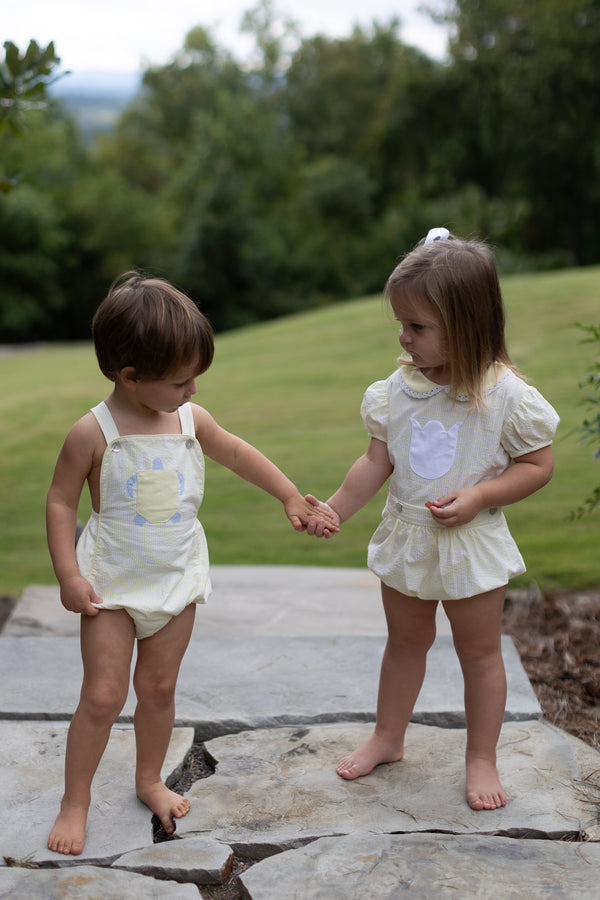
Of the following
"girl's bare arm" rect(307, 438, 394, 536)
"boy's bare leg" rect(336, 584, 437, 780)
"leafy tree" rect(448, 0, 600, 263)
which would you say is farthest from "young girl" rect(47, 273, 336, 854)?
"leafy tree" rect(448, 0, 600, 263)

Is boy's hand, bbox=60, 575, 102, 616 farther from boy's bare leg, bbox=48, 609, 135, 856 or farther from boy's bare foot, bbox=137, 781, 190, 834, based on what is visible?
boy's bare foot, bbox=137, 781, 190, 834

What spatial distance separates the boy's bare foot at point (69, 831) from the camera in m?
2.09

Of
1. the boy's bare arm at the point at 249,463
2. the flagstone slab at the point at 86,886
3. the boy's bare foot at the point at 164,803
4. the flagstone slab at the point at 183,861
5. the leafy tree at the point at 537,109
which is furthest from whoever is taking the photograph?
the leafy tree at the point at 537,109

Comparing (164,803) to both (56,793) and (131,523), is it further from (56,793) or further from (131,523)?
(131,523)

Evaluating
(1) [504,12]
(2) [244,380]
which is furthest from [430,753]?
(1) [504,12]

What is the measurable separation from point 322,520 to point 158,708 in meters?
0.63

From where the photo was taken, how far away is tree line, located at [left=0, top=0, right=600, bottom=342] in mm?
24672

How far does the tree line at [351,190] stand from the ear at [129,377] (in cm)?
2238

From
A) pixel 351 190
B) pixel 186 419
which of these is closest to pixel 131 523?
pixel 186 419

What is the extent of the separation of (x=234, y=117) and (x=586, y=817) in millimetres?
30300

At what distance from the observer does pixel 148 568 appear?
7.14ft

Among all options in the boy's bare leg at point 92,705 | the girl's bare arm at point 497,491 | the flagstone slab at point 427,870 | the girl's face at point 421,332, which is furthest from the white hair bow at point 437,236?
the flagstone slab at point 427,870

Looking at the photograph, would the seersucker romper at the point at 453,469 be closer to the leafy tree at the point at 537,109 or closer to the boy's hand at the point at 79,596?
the boy's hand at the point at 79,596

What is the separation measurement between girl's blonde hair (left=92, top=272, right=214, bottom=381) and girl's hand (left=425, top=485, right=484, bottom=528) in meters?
0.67
